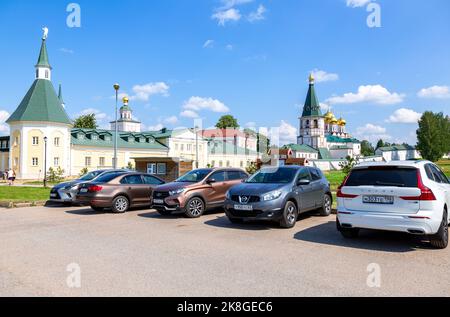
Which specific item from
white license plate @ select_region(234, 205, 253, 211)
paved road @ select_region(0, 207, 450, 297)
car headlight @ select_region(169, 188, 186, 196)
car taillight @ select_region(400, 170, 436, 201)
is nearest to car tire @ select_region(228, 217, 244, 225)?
paved road @ select_region(0, 207, 450, 297)

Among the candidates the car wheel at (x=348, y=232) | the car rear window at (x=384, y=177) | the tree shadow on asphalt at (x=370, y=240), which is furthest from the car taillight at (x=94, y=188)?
the car rear window at (x=384, y=177)

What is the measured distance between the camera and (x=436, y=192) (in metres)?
6.89

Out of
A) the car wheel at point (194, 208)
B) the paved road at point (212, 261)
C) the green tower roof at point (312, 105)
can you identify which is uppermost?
the green tower roof at point (312, 105)

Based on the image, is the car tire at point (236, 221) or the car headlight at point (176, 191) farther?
the car headlight at point (176, 191)

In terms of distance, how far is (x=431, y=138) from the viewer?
3745 inches

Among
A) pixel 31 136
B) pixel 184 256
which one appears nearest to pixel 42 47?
pixel 31 136

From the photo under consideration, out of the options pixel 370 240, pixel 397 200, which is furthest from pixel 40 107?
pixel 397 200

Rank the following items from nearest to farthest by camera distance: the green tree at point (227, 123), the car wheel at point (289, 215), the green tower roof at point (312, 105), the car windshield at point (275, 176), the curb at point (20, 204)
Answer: the car wheel at point (289, 215) → the car windshield at point (275, 176) → the curb at point (20, 204) → the green tree at point (227, 123) → the green tower roof at point (312, 105)

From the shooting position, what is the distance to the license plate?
6.95 m

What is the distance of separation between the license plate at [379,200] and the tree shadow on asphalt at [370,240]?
2.93 feet

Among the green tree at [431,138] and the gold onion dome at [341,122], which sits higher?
the gold onion dome at [341,122]

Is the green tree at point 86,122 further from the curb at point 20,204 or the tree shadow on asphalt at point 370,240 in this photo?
the tree shadow on asphalt at point 370,240

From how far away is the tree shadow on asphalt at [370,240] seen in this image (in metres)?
7.20

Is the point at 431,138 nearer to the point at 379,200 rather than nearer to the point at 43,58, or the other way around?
the point at 43,58
